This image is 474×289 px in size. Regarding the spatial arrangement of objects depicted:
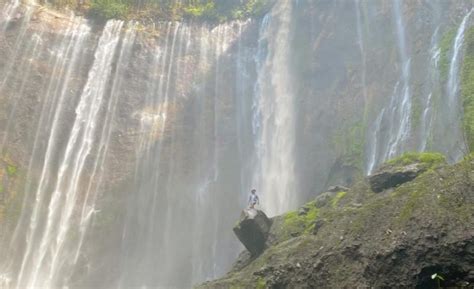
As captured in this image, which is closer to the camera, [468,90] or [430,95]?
[468,90]

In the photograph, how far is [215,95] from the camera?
28.8 meters

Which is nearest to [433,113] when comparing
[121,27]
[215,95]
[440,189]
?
[440,189]

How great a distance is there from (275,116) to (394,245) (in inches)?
778

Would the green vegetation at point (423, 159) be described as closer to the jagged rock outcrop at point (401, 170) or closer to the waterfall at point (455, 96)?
the jagged rock outcrop at point (401, 170)

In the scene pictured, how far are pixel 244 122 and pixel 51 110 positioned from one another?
428 inches

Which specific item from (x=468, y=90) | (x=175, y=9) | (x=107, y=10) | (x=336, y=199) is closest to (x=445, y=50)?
(x=468, y=90)

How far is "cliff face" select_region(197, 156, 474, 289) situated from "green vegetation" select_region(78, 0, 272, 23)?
2448 cm

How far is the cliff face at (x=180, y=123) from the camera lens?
2156cm

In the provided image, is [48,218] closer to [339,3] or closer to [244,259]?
[244,259]

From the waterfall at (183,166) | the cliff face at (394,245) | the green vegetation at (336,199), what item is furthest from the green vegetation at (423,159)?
the waterfall at (183,166)

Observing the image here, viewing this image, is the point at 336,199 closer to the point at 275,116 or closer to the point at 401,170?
the point at 401,170

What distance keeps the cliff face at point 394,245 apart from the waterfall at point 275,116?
44.5ft

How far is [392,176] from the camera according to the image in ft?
33.2

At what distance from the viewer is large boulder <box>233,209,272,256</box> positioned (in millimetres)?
11867
